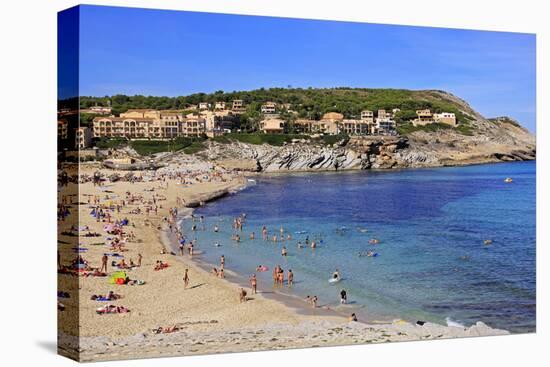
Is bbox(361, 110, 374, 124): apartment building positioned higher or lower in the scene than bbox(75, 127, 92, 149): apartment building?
higher

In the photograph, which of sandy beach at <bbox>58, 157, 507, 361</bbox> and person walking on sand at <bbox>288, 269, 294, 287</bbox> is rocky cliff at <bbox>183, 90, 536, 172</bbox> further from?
person walking on sand at <bbox>288, 269, 294, 287</bbox>

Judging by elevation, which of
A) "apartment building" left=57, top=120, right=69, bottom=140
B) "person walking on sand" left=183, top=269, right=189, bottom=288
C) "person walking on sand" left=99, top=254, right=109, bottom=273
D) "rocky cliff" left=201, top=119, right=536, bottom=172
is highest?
"apartment building" left=57, top=120, right=69, bottom=140

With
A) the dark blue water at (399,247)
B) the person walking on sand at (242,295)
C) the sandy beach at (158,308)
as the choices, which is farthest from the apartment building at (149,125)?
the person walking on sand at (242,295)

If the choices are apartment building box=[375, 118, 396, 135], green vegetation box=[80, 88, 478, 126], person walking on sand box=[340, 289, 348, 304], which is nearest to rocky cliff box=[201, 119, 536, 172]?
apartment building box=[375, 118, 396, 135]

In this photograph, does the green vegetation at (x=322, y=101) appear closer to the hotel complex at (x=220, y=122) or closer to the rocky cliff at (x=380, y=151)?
the hotel complex at (x=220, y=122)

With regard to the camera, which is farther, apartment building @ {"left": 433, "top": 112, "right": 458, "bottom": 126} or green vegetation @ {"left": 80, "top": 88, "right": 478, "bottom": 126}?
apartment building @ {"left": 433, "top": 112, "right": 458, "bottom": 126}

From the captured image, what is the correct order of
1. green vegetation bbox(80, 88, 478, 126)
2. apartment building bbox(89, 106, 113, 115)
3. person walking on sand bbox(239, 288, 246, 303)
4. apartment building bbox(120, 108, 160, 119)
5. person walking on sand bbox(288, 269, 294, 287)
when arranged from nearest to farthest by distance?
apartment building bbox(89, 106, 113, 115), apartment building bbox(120, 108, 160, 119), person walking on sand bbox(239, 288, 246, 303), green vegetation bbox(80, 88, 478, 126), person walking on sand bbox(288, 269, 294, 287)
